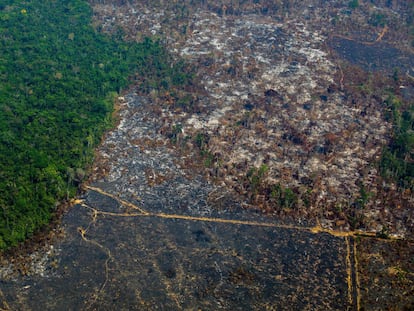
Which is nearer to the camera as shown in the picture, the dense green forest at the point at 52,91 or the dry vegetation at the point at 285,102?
the dense green forest at the point at 52,91

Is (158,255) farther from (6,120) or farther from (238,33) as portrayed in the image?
(238,33)

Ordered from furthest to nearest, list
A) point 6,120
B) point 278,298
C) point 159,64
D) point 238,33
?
point 238,33 < point 159,64 < point 6,120 < point 278,298

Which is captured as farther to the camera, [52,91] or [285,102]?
[285,102]

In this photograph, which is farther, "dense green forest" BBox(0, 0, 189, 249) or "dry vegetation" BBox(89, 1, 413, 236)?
"dry vegetation" BBox(89, 1, 413, 236)

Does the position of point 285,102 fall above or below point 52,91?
below

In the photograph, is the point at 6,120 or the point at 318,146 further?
the point at 318,146

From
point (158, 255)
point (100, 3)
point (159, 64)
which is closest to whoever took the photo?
point (158, 255)

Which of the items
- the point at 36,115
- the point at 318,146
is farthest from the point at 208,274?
the point at 36,115

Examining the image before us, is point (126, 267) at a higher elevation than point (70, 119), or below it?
below
